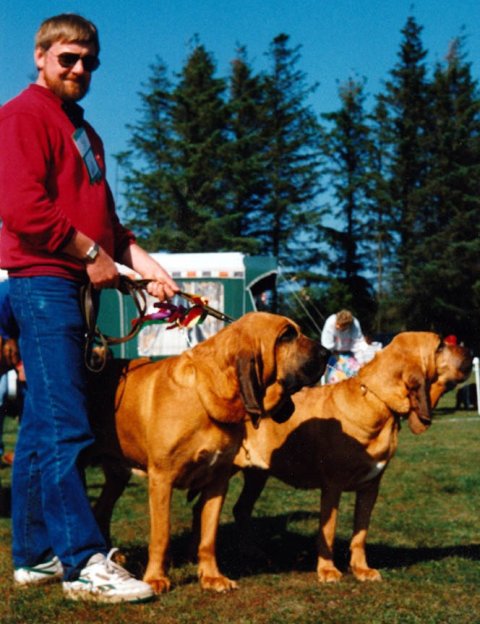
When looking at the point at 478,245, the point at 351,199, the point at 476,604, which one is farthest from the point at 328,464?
the point at 351,199

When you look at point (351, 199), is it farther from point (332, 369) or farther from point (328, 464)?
point (328, 464)

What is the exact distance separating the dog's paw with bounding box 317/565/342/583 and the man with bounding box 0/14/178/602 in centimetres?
105

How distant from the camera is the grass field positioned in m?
3.42

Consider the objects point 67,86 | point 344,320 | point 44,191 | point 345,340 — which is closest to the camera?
point 44,191

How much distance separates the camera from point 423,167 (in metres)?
43.2

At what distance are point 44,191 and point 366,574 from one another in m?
2.45

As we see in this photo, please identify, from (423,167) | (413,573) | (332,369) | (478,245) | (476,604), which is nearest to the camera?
(476,604)

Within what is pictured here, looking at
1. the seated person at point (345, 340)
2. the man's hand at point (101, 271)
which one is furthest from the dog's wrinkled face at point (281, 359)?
the seated person at point (345, 340)

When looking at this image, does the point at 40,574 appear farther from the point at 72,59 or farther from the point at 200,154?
the point at 200,154

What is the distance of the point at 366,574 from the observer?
4.26 m

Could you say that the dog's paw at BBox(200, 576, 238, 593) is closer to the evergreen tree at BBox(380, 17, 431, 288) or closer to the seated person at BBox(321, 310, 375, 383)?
the seated person at BBox(321, 310, 375, 383)

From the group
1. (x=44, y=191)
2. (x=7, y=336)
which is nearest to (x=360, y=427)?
(x=7, y=336)

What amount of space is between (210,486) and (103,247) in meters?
1.23

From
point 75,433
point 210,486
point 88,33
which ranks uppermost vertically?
point 88,33
